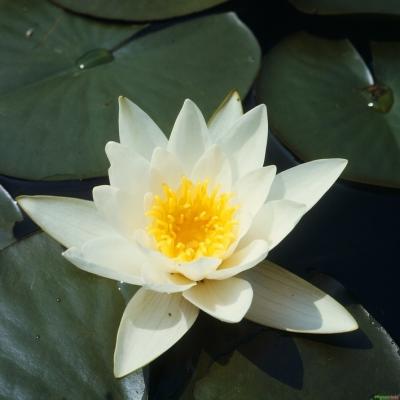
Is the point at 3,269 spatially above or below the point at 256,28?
below

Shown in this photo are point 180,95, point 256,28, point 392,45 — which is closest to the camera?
point 180,95

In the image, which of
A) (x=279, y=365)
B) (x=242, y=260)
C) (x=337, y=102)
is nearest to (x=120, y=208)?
(x=242, y=260)

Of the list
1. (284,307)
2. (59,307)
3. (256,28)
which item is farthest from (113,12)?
(284,307)

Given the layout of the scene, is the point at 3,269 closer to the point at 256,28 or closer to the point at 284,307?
the point at 284,307

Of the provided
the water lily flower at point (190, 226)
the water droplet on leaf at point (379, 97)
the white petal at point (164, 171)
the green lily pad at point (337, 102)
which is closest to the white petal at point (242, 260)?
the water lily flower at point (190, 226)

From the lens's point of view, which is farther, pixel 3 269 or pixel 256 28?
pixel 256 28

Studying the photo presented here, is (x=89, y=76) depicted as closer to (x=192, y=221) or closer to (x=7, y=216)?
(x=7, y=216)

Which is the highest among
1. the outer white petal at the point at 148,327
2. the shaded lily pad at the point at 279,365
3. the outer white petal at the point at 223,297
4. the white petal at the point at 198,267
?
the white petal at the point at 198,267

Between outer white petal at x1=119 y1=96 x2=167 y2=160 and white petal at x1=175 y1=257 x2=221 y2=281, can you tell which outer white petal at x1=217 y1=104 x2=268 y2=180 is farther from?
white petal at x1=175 y1=257 x2=221 y2=281

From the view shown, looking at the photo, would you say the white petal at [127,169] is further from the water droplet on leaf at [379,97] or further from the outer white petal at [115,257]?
the water droplet on leaf at [379,97]
